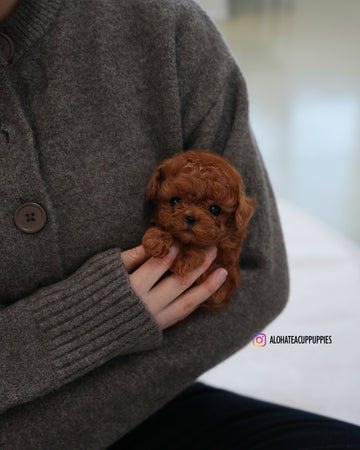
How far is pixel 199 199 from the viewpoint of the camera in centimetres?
73

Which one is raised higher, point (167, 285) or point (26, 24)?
point (26, 24)

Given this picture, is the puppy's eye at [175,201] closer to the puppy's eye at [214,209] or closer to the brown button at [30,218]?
the puppy's eye at [214,209]

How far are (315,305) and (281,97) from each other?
80.0 inches

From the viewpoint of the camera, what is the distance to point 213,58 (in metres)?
0.86

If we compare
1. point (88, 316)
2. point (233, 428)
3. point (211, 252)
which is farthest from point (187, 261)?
point (233, 428)

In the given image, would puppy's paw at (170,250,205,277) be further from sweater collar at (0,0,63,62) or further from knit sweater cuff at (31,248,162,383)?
sweater collar at (0,0,63,62)

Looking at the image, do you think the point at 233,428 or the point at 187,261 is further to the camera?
the point at 233,428

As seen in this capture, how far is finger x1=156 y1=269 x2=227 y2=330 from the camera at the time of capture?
2.67 ft

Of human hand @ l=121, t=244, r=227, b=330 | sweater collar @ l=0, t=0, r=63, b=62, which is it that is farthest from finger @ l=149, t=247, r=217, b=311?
sweater collar @ l=0, t=0, r=63, b=62

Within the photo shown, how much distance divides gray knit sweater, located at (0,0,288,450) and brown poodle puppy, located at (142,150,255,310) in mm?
75

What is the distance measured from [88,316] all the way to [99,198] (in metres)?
0.18

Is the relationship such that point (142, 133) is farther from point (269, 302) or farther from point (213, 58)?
point (269, 302)

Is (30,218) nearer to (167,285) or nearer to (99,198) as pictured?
(99,198)

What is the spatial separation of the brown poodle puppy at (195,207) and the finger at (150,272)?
13 millimetres
